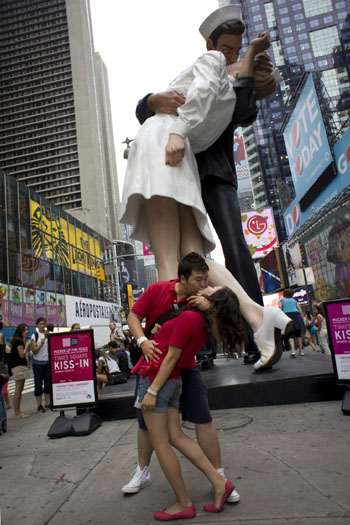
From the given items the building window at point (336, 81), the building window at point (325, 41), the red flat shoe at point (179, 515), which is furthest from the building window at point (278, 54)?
the red flat shoe at point (179, 515)

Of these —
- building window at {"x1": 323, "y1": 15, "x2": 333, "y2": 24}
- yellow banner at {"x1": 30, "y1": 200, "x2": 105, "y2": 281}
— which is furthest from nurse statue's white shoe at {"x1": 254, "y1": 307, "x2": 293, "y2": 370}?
building window at {"x1": 323, "y1": 15, "x2": 333, "y2": 24}

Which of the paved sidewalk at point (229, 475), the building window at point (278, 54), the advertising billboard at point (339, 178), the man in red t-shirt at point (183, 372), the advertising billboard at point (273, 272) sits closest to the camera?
the paved sidewalk at point (229, 475)

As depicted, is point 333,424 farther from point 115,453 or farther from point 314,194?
point 314,194

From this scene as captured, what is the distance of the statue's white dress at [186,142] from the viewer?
3426 mm

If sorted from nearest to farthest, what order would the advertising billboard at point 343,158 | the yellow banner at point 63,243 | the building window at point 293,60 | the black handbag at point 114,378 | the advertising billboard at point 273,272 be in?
the black handbag at point 114,378 → the advertising billboard at point 343,158 → the yellow banner at point 63,243 → the advertising billboard at point 273,272 → the building window at point 293,60

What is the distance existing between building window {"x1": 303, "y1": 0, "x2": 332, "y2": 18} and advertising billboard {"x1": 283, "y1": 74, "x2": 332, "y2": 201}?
8053 centimetres

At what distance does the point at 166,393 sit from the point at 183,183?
194cm

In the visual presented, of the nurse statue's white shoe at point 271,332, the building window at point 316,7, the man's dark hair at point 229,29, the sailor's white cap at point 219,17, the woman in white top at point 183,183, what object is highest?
the building window at point 316,7

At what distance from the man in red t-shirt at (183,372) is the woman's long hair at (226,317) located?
0.08m

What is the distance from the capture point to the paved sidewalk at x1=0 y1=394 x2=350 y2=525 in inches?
74.4

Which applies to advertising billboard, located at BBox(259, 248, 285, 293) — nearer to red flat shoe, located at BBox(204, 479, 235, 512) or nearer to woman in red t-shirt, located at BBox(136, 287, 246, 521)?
woman in red t-shirt, located at BBox(136, 287, 246, 521)

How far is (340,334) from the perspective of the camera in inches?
148

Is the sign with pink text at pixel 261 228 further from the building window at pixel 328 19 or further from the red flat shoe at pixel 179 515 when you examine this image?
the building window at pixel 328 19

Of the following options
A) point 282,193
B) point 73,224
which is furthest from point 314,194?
point 73,224
